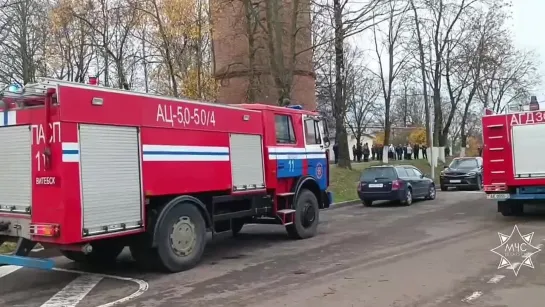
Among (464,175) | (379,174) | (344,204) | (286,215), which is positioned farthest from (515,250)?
(464,175)

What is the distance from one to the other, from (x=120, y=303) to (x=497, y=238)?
8092 millimetres

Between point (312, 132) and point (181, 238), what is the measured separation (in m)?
5.05

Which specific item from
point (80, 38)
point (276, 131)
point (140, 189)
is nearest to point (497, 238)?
point (276, 131)

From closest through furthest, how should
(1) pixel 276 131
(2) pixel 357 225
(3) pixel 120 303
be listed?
(3) pixel 120 303, (1) pixel 276 131, (2) pixel 357 225

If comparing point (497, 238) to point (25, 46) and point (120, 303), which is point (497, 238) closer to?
point (120, 303)

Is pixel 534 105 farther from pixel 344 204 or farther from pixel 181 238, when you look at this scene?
pixel 181 238

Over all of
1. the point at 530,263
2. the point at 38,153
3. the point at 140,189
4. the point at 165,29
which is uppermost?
the point at 165,29

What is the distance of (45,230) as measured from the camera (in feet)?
25.8

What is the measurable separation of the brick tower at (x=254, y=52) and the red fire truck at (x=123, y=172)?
45.0 ft

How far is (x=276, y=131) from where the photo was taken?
40.2 ft

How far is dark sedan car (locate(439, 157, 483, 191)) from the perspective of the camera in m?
27.6

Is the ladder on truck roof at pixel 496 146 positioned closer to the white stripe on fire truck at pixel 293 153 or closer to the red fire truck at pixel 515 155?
the red fire truck at pixel 515 155

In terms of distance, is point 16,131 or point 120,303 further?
point 16,131

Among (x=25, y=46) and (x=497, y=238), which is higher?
(x=25, y=46)
